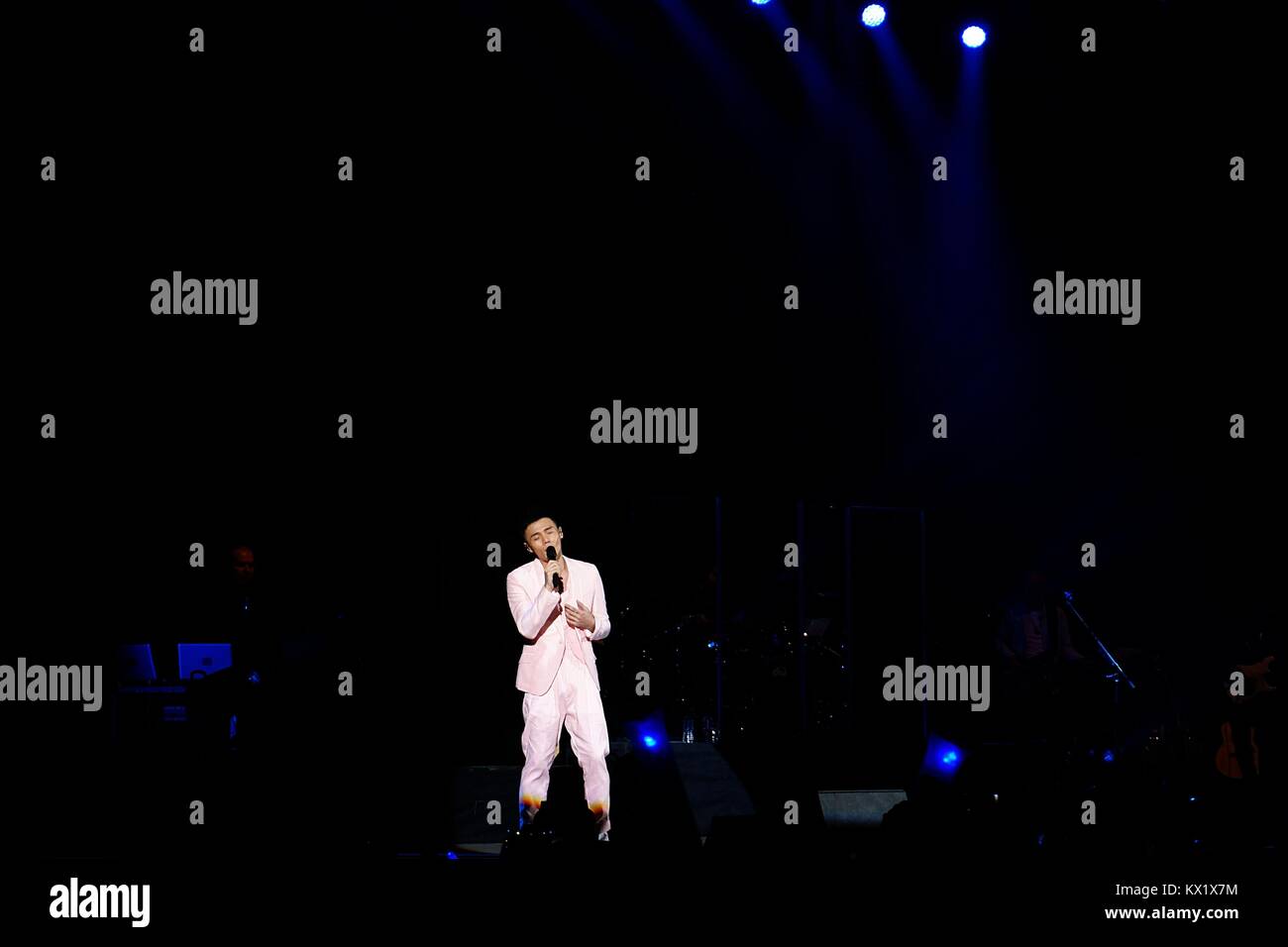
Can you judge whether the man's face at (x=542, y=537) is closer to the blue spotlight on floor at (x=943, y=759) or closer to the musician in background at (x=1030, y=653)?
the blue spotlight on floor at (x=943, y=759)

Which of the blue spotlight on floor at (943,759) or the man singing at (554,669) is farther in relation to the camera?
the man singing at (554,669)

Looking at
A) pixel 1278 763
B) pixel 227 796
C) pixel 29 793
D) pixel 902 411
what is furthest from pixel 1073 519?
pixel 29 793

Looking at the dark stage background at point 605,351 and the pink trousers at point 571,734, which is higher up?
the dark stage background at point 605,351

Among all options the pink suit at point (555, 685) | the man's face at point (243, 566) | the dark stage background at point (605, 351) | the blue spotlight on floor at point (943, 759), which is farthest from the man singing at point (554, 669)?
the man's face at point (243, 566)

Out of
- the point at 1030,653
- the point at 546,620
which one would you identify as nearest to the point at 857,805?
the point at 546,620

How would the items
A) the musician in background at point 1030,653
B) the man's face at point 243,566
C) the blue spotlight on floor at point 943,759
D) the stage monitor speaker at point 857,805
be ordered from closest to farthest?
the blue spotlight on floor at point 943,759 → the stage monitor speaker at point 857,805 → the man's face at point 243,566 → the musician in background at point 1030,653

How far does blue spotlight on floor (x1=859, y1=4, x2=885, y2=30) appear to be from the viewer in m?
6.92

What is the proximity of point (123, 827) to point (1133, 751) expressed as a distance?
6360 millimetres

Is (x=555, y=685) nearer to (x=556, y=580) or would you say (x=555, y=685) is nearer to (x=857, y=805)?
(x=556, y=580)

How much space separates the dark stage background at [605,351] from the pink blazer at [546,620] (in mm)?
853

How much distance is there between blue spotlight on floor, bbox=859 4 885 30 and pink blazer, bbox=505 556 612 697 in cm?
362

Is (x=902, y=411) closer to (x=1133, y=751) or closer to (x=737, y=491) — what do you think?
(x=737, y=491)

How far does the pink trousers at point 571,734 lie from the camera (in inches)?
232

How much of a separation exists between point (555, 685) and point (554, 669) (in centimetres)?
9
